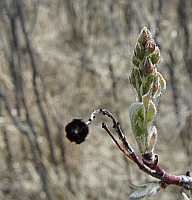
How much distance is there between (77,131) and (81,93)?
3.84 metres

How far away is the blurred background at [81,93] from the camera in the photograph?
3805 mm

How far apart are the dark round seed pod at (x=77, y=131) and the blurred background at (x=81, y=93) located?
2755 mm

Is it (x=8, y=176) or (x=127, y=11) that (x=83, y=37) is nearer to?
(x=127, y=11)

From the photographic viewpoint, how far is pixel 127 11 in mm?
4152

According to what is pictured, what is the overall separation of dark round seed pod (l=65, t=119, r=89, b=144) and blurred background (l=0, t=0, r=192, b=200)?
2755mm

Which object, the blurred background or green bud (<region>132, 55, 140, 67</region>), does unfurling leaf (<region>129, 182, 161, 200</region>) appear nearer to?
green bud (<region>132, 55, 140, 67</region>)

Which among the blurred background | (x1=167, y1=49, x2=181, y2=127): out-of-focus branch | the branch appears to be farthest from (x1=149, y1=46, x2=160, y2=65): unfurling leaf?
(x1=167, y1=49, x2=181, y2=127): out-of-focus branch

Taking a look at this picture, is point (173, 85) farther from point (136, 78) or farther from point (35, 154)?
point (136, 78)

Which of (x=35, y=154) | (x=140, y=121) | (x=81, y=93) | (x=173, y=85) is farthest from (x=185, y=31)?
(x=140, y=121)

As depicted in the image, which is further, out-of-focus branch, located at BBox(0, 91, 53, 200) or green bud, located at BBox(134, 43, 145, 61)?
out-of-focus branch, located at BBox(0, 91, 53, 200)

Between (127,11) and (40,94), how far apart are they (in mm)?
899

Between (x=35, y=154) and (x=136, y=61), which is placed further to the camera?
(x=35, y=154)

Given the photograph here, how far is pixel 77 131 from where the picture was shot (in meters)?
0.78

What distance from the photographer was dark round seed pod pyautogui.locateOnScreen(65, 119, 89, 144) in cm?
77
